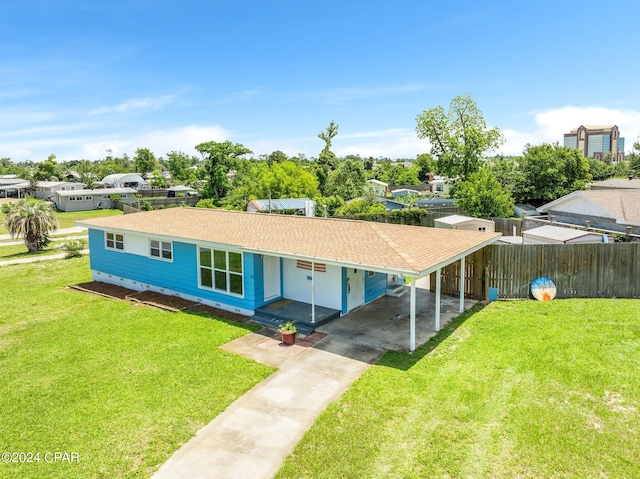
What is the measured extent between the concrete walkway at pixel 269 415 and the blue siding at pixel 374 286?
3.62 metres

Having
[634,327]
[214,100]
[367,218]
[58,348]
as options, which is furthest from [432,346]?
[214,100]

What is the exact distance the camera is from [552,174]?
43969 mm

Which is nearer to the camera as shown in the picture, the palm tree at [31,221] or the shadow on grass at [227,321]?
the shadow on grass at [227,321]

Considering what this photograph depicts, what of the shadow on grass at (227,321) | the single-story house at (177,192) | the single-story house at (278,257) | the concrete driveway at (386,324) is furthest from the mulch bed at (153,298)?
the single-story house at (177,192)

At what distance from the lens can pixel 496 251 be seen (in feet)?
48.4

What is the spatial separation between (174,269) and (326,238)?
6029 mm

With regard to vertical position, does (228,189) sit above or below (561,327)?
above

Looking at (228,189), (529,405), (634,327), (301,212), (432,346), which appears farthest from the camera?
(228,189)

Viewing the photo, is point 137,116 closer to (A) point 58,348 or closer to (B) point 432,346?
(A) point 58,348

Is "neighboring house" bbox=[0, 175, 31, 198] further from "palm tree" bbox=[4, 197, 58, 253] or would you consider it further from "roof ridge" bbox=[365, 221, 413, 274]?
"roof ridge" bbox=[365, 221, 413, 274]

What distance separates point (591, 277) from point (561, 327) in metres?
4.11

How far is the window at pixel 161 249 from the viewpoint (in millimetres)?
15594

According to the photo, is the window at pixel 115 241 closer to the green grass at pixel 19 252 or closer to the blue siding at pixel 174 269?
the blue siding at pixel 174 269

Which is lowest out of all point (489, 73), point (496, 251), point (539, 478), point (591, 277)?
point (539, 478)
